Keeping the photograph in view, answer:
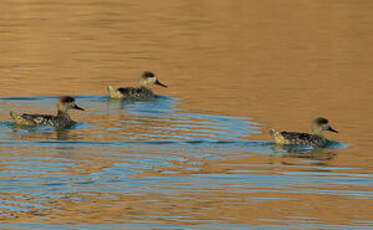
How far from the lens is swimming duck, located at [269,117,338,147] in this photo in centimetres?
1775

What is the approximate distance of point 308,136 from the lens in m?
18.2

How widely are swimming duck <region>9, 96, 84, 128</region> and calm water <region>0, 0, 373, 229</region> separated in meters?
0.15

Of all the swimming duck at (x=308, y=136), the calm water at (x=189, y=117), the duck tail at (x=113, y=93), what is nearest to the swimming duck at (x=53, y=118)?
the calm water at (x=189, y=117)

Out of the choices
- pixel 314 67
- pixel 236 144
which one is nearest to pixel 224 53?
pixel 314 67

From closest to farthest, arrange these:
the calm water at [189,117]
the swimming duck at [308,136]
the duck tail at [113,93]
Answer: the calm water at [189,117], the swimming duck at [308,136], the duck tail at [113,93]

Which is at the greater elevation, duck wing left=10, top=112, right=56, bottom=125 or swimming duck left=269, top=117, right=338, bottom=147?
duck wing left=10, top=112, right=56, bottom=125

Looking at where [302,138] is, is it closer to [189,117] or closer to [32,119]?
[189,117]

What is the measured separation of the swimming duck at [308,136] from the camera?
17750 mm

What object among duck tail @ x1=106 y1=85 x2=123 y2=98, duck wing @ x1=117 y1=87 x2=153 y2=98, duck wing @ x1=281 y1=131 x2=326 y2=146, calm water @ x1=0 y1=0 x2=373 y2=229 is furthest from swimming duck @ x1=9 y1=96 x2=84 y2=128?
duck wing @ x1=281 y1=131 x2=326 y2=146

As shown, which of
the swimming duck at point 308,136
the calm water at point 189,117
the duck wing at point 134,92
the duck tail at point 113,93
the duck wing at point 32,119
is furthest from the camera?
the duck wing at point 134,92

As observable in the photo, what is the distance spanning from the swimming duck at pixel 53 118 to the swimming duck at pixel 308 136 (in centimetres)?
372

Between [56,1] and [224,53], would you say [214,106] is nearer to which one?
[224,53]

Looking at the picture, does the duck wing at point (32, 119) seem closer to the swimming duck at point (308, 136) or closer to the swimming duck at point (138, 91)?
the swimming duck at point (138, 91)

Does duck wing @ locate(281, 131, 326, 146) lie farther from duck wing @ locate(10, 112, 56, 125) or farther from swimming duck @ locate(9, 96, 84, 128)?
duck wing @ locate(10, 112, 56, 125)
